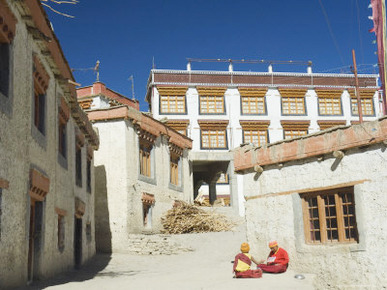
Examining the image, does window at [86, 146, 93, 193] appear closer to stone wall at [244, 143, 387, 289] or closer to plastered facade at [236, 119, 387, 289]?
plastered facade at [236, 119, 387, 289]

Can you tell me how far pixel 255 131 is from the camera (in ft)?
108

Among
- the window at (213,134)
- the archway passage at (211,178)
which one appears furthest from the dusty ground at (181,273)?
the window at (213,134)

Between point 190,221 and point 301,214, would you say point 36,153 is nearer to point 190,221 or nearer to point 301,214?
point 301,214

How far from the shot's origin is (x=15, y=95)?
766 cm

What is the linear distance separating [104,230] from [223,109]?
16.8 m

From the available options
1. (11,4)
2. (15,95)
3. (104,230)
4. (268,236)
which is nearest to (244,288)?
(268,236)

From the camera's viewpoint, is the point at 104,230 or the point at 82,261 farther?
the point at 104,230

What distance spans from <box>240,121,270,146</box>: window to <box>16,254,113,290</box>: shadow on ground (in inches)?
699

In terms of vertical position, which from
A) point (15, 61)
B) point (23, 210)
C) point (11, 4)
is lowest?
point (23, 210)

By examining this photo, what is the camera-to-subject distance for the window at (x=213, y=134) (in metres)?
32.2

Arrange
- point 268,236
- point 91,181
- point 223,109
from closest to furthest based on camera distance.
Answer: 1. point 268,236
2. point 91,181
3. point 223,109

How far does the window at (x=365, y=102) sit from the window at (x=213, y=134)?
31.4 ft

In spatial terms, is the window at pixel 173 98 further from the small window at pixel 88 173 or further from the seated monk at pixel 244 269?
the seated monk at pixel 244 269

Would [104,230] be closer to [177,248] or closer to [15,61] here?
[177,248]
